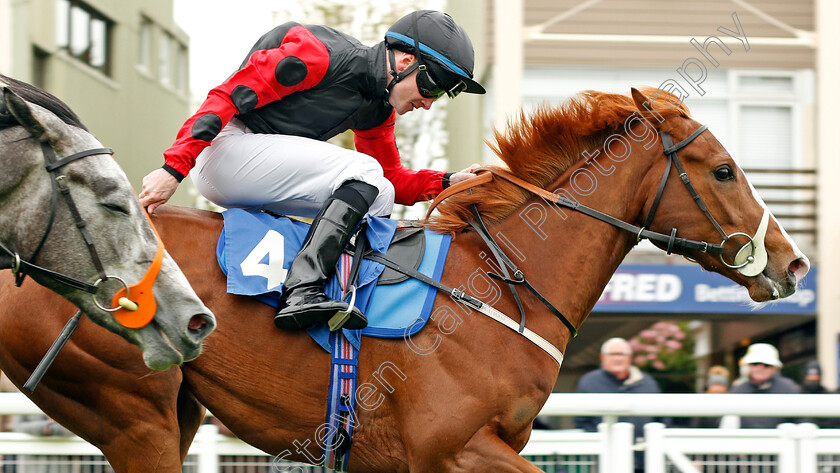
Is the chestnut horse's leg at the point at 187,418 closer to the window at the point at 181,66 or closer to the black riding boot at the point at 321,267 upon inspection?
the black riding boot at the point at 321,267

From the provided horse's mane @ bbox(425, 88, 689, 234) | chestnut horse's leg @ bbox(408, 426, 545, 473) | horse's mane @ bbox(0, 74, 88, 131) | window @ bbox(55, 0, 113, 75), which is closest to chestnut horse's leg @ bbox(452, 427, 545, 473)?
chestnut horse's leg @ bbox(408, 426, 545, 473)

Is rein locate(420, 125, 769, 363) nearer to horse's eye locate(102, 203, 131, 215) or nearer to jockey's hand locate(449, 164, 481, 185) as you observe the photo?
jockey's hand locate(449, 164, 481, 185)

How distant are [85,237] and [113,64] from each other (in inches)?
525

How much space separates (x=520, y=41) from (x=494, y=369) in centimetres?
751

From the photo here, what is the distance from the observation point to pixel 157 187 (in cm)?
310

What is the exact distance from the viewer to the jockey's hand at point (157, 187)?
3.10 metres

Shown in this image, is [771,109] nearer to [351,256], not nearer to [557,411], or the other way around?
[557,411]

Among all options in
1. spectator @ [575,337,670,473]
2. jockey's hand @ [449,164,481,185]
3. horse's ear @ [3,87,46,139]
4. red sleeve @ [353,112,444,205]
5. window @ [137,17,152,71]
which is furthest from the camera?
window @ [137,17,152,71]

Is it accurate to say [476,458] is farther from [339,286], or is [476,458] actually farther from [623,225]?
[623,225]

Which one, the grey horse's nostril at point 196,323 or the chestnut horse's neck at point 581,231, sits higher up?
the chestnut horse's neck at point 581,231

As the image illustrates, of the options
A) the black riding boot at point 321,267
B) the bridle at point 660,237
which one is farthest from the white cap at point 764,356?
the black riding boot at point 321,267

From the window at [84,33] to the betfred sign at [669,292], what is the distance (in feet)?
27.1

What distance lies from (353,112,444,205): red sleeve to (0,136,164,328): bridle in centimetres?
151

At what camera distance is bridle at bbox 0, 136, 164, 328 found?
8.30ft
